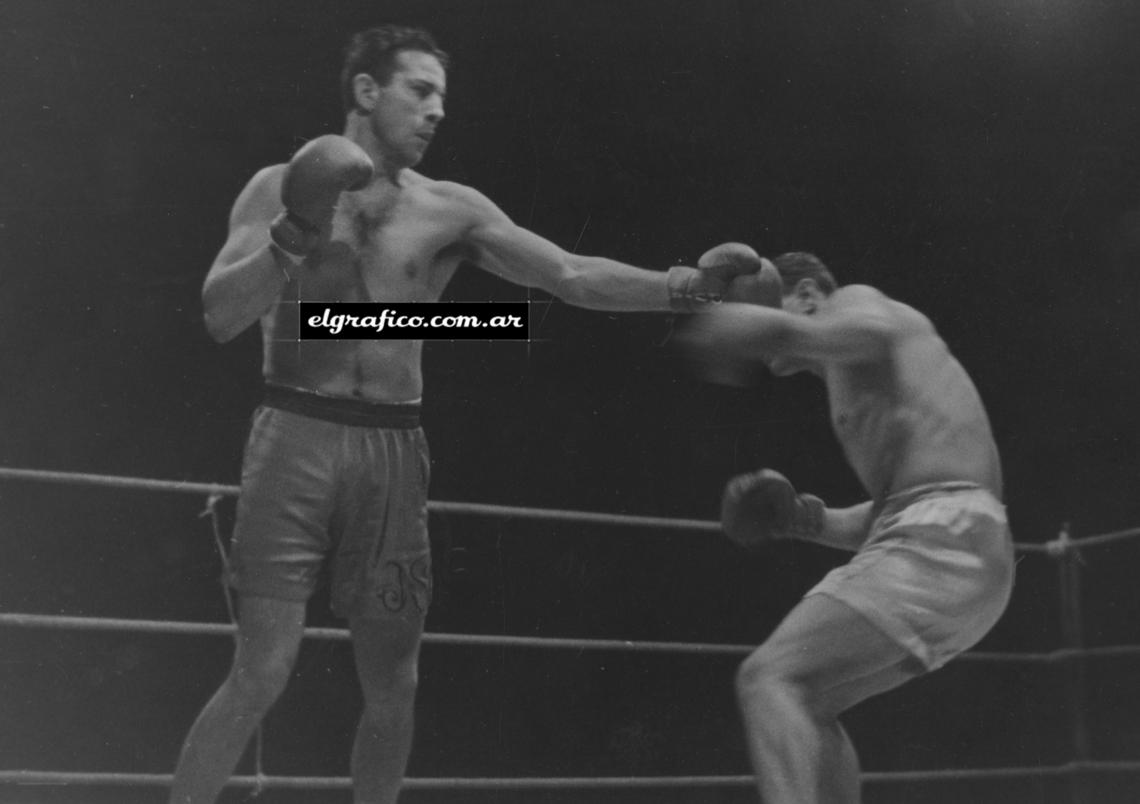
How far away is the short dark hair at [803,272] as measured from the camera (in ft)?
7.83

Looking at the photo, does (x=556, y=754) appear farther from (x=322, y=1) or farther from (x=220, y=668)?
(x=322, y=1)

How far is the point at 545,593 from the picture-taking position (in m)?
2.90

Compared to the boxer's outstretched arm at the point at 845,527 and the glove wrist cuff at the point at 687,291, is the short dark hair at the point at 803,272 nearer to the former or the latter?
the glove wrist cuff at the point at 687,291

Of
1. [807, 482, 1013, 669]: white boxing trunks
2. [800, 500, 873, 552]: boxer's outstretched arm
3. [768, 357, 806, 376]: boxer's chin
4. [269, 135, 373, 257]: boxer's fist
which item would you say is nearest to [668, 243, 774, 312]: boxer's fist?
[768, 357, 806, 376]: boxer's chin

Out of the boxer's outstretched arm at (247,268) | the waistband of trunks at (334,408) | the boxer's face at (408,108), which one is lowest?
the waistband of trunks at (334,408)

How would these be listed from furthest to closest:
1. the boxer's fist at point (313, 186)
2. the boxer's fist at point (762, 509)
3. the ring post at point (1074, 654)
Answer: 1. the ring post at point (1074, 654)
2. the boxer's fist at point (762, 509)
3. the boxer's fist at point (313, 186)

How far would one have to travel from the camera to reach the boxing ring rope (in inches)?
85.0

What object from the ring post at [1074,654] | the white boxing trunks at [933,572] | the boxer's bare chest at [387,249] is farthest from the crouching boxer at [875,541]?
the ring post at [1074,654]

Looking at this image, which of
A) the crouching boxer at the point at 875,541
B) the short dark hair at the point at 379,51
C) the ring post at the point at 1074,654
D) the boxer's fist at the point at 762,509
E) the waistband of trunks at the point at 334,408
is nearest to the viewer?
the crouching boxer at the point at 875,541

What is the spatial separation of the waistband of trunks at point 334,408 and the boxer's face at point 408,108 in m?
0.50

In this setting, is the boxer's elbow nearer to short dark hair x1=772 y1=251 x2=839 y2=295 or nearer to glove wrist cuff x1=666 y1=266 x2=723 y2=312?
glove wrist cuff x1=666 y1=266 x2=723 y2=312

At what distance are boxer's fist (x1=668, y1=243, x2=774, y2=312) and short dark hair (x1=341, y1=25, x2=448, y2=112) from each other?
0.64m

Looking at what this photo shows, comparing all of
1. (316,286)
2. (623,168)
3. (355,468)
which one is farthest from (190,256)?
(623,168)

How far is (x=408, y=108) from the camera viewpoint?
2359 mm
